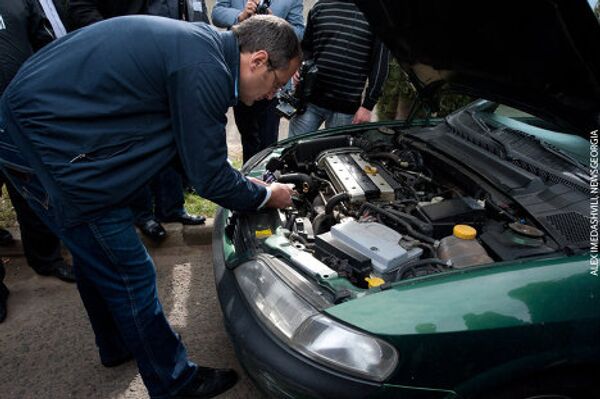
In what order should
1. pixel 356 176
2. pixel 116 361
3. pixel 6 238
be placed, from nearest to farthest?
pixel 116 361 < pixel 356 176 < pixel 6 238

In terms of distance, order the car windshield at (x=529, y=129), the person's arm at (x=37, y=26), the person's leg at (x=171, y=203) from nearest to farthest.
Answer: the car windshield at (x=529, y=129), the person's arm at (x=37, y=26), the person's leg at (x=171, y=203)

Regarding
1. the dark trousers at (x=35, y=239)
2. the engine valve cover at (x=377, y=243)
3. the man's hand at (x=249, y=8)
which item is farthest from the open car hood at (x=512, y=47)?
the dark trousers at (x=35, y=239)

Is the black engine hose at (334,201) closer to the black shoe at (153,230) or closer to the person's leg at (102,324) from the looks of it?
the person's leg at (102,324)

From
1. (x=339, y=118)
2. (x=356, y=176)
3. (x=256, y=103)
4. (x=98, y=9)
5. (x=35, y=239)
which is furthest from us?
(x=339, y=118)

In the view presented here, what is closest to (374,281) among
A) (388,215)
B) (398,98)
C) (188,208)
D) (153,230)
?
(388,215)

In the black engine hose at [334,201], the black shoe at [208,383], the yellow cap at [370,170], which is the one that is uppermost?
the yellow cap at [370,170]

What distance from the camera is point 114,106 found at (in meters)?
1.48

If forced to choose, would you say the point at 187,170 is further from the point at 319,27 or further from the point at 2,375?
the point at 319,27

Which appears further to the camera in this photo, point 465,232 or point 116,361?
point 116,361

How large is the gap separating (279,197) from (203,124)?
24.5 inches

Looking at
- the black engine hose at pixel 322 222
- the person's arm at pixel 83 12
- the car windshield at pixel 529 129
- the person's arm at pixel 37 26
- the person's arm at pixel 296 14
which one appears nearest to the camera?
the black engine hose at pixel 322 222

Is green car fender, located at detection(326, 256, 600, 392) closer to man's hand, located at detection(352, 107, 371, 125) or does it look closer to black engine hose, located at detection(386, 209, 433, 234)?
black engine hose, located at detection(386, 209, 433, 234)

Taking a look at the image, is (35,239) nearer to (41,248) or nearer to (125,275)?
(41,248)

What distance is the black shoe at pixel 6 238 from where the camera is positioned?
3.08m
